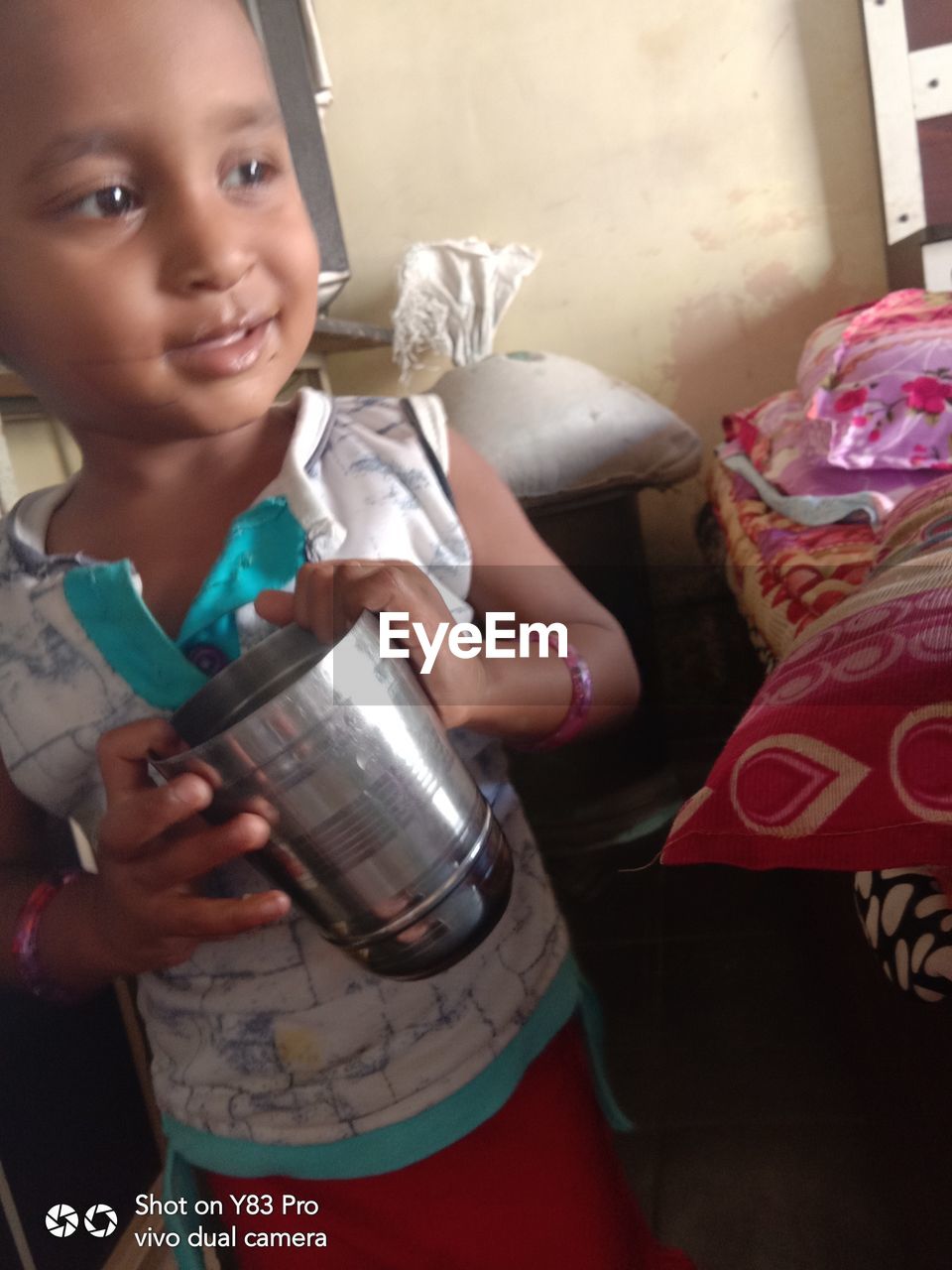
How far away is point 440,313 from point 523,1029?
0.67 metres

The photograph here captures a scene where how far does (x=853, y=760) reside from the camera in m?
0.21

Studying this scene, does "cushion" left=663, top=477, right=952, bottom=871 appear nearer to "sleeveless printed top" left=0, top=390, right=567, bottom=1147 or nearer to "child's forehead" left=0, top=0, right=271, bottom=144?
"sleeveless printed top" left=0, top=390, right=567, bottom=1147

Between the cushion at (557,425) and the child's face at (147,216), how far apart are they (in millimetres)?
436

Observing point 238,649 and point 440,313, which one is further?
point 440,313

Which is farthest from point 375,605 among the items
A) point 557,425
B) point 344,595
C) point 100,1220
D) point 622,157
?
point 622,157

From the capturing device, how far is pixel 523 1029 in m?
0.30

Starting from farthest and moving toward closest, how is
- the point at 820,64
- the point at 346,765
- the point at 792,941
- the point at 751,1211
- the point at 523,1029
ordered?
1. the point at 820,64
2. the point at 792,941
3. the point at 751,1211
4. the point at 523,1029
5. the point at 346,765

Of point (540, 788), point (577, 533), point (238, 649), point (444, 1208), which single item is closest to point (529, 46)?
point (577, 533)

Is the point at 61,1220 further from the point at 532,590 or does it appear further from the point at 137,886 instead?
the point at 532,590

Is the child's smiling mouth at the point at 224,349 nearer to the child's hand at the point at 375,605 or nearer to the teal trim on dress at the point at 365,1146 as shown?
the child's hand at the point at 375,605

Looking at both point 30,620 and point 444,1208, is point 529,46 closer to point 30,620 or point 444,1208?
point 30,620

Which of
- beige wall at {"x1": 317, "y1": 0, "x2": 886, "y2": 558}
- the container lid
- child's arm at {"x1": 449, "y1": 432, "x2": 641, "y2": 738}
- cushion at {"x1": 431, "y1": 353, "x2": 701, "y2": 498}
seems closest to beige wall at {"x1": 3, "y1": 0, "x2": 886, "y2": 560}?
beige wall at {"x1": 317, "y1": 0, "x2": 886, "y2": 558}

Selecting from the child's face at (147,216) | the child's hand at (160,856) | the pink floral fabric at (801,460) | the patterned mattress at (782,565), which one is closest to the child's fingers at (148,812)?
the child's hand at (160,856)
